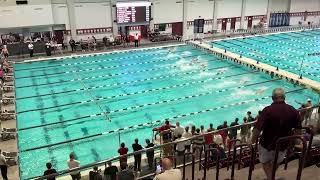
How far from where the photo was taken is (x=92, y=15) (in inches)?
1035

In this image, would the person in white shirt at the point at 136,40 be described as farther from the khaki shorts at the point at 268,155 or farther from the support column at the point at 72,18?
the khaki shorts at the point at 268,155

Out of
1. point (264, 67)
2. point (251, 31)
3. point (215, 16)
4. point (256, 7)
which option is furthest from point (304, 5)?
point (264, 67)

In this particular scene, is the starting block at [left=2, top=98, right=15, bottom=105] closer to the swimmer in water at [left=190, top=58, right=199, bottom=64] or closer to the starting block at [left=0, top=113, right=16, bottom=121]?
the starting block at [left=0, top=113, right=16, bottom=121]

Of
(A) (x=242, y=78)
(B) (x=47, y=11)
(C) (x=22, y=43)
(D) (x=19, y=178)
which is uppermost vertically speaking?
(B) (x=47, y=11)

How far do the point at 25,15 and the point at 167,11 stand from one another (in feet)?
39.1

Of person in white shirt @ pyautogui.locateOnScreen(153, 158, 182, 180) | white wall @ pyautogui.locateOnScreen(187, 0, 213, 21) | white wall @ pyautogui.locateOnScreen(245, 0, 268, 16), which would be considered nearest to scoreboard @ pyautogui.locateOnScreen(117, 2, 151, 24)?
white wall @ pyautogui.locateOnScreen(187, 0, 213, 21)

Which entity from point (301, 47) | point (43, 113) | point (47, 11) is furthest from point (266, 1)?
point (43, 113)

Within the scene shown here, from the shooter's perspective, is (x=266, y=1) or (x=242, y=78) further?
(x=266, y=1)

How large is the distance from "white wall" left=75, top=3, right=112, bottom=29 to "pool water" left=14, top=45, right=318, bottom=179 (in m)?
4.12

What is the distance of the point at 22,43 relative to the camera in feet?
76.6

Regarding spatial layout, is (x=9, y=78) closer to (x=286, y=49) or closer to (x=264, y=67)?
(x=264, y=67)

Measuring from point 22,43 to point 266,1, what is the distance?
23.5 m

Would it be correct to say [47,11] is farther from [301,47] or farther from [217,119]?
[301,47]

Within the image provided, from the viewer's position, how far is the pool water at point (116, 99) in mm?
12055
